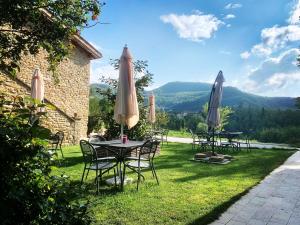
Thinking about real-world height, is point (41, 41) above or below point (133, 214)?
above

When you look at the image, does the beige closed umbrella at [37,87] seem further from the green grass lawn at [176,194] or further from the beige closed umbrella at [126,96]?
the beige closed umbrella at [126,96]

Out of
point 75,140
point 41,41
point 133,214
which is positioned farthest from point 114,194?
point 75,140

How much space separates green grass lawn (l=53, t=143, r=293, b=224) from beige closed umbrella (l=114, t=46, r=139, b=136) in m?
1.35

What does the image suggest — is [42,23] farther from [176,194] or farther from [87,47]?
[87,47]

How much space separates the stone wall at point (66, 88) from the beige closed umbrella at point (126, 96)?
5.13m

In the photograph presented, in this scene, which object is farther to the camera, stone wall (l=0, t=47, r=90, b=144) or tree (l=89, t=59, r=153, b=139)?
stone wall (l=0, t=47, r=90, b=144)

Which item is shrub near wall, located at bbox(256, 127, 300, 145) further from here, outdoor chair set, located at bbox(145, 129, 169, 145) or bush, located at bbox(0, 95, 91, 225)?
bush, located at bbox(0, 95, 91, 225)

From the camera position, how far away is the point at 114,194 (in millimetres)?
5133

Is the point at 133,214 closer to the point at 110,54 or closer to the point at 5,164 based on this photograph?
the point at 5,164

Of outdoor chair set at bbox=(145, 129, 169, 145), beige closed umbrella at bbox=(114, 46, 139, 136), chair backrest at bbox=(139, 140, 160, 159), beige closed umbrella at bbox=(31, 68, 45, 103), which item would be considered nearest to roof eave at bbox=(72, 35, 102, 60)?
outdoor chair set at bbox=(145, 129, 169, 145)

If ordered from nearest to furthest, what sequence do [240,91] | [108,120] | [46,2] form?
[46,2]
[108,120]
[240,91]

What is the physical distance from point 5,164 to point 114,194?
3.32 meters

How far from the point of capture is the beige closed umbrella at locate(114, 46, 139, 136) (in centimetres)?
618

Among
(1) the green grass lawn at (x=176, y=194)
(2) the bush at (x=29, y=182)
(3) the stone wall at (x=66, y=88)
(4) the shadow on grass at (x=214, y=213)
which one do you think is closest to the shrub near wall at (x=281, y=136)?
(3) the stone wall at (x=66, y=88)
